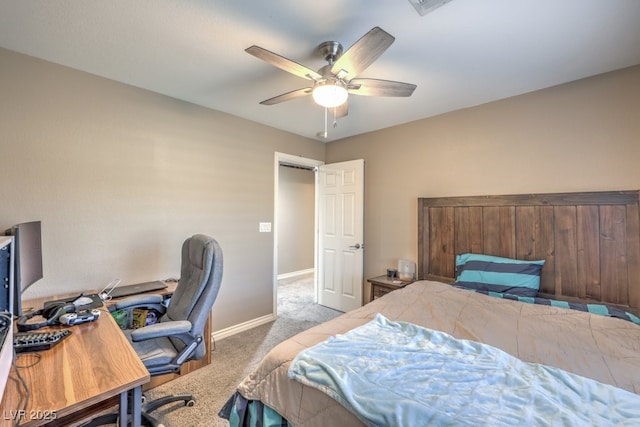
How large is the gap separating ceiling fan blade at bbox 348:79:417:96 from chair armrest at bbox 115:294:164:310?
201 cm

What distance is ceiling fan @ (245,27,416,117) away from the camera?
1.41m

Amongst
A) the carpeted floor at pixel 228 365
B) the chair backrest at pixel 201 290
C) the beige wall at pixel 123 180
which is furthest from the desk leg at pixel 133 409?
the beige wall at pixel 123 180

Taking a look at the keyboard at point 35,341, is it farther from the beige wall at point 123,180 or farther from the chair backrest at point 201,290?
the beige wall at point 123,180

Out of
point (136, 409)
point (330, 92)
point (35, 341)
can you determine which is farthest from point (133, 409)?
point (330, 92)

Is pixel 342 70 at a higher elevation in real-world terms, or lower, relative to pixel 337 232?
higher

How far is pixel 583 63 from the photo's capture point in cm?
198

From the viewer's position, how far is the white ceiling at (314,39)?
1483 mm

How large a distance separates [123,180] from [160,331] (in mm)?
1559

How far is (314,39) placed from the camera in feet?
5.67

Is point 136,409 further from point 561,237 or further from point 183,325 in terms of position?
point 561,237

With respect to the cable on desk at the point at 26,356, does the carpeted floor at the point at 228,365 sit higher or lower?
lower

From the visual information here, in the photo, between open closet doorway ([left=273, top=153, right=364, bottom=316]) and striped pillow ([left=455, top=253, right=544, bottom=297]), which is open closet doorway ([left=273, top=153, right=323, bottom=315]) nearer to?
open closet doorway ([left=273, top=153, right=364, bottom=316])

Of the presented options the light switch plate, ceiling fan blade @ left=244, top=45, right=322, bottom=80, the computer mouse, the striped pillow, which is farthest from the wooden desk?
the striped pillow

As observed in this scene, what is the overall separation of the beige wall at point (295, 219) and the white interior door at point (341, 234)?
1813mm
